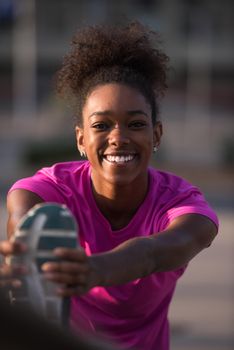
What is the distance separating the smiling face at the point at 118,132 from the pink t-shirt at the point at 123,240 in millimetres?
137

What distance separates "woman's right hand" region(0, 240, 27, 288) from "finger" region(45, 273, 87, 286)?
64 mm

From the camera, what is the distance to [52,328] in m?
1.20

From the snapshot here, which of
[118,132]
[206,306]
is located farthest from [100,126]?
[206,306]

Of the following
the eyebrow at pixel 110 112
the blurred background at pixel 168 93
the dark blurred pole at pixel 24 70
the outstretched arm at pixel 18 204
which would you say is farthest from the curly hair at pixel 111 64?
the dark blurred pole at pixel 24 70

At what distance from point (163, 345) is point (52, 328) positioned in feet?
5.96

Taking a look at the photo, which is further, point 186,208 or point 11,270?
point 186,208

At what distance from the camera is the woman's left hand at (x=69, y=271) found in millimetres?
1664

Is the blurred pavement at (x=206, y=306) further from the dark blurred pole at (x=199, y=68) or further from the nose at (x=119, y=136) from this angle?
the dark blurred pole at (x=199, y=68)

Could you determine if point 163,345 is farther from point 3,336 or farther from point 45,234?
point 3,336

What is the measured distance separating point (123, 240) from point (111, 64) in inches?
23.8

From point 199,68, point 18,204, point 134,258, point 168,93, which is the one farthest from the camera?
point 199,68

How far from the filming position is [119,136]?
2.67 metres

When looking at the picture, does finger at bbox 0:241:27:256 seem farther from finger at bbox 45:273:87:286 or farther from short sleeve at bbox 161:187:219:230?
short sleeve at bbox 161:187:219:230

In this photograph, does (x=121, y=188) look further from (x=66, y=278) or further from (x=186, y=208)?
(x=66, y=278)
